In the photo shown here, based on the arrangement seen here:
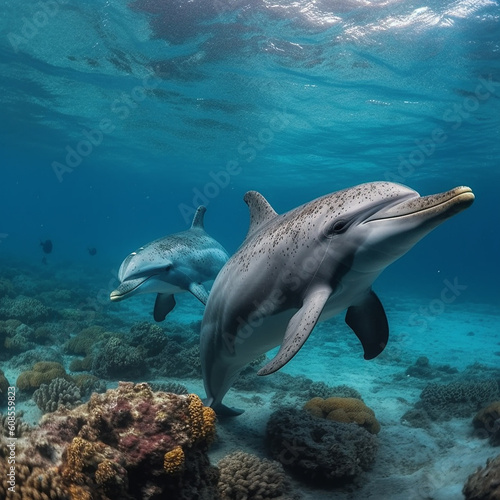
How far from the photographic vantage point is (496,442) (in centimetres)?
629

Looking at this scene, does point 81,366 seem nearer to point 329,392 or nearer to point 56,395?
point 56,395

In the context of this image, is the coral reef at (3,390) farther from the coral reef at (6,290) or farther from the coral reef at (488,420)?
the coral reef at (6,290)

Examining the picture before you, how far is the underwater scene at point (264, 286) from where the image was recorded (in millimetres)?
3449

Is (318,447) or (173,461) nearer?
(173,461)

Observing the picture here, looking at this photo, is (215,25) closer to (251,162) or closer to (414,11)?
(414,11)

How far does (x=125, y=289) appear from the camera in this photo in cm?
620

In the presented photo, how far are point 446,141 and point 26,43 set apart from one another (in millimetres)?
27144

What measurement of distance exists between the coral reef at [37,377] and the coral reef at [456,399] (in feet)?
26.8

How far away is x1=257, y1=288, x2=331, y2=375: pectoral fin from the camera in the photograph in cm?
320

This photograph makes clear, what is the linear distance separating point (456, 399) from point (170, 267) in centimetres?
720

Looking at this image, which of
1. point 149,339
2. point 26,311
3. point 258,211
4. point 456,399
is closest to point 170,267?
point 258,211

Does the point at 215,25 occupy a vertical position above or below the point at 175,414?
above

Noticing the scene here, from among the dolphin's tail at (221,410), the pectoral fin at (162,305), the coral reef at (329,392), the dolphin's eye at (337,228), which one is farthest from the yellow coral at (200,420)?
the coral reef at (329,392)

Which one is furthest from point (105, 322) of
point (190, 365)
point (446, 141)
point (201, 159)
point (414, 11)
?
point (201, 159)
